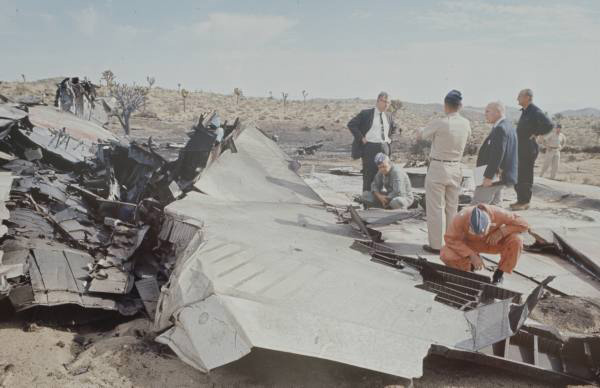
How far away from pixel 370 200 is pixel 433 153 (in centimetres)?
205

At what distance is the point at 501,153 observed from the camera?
18.5 ft

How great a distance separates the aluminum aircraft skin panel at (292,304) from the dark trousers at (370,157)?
110 inches

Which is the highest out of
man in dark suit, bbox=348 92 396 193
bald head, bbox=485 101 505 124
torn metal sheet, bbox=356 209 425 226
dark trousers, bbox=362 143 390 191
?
bald head, bbox=485 101 505 124

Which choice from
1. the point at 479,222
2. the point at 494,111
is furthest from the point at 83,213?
the point at 494,111

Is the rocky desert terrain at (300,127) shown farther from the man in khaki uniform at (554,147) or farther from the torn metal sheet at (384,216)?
the torn metal sheet at (384,216)

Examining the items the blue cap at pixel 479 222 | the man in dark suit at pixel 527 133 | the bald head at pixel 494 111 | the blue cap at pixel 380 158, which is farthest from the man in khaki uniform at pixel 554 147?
the blue cap at pixel 479 222

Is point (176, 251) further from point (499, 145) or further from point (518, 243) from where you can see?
point (499, 145)

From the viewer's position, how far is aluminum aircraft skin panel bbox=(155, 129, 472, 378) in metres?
2.63

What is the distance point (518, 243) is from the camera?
4.30 m

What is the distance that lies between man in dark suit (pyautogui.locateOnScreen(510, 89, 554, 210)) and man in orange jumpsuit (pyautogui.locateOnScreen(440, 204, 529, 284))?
369 cm

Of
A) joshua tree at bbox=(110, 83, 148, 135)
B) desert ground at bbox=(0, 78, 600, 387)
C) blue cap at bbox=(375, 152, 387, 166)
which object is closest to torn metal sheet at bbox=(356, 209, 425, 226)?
blue cap at bbox=(375, 152, 387, 166)

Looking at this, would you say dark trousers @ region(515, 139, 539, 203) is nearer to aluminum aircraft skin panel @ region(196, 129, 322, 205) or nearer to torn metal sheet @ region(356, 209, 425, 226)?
torn metal sheet @ region(356, 209, 425, 226)

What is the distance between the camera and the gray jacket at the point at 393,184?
690 centimetres

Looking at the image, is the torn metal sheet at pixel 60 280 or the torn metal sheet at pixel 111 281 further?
the torn metal sheet at pixel 111 281
